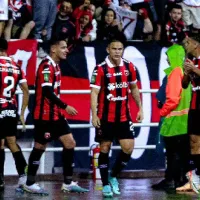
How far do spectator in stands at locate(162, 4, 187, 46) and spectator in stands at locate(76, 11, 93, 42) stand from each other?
138cm

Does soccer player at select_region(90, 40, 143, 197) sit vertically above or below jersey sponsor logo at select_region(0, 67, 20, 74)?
Answer: below

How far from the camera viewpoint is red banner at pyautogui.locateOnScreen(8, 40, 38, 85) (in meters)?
16.3

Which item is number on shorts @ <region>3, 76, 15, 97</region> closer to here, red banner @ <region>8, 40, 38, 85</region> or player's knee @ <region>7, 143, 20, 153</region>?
player's knee @ <region>7, 143, 20, 153</region>

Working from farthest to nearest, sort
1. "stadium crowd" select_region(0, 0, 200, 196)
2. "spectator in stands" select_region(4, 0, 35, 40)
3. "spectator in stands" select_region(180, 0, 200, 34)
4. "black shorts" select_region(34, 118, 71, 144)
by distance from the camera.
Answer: "spectator in stands" select_region(180, 0, 200, 34)
"stadium crowd" select_region(0, 0, 200, 196)
"spectator in stands" select_region(4, 0, 35, 40)
"black shorts" select_region(34, 118, 71, 144)

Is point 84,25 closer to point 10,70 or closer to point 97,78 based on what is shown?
point 10,70

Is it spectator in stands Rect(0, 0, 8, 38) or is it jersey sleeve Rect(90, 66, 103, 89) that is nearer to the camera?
jersey sleeve Rect(90, 66, 103, 89)

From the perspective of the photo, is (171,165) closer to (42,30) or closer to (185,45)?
(185,45)

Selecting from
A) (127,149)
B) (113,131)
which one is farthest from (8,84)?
(127,149)

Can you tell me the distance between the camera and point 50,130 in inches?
542

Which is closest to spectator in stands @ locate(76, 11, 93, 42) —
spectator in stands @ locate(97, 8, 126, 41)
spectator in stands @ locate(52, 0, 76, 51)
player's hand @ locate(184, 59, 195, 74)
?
spectator in stands @ locate(52, 0, 76, 51)

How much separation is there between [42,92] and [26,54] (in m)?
2.80

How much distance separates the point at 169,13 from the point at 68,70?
9.54 feet

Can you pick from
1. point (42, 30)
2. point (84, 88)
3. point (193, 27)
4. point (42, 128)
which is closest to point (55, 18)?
point (42, 30)

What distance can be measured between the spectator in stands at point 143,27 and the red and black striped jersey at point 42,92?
16.4ft
